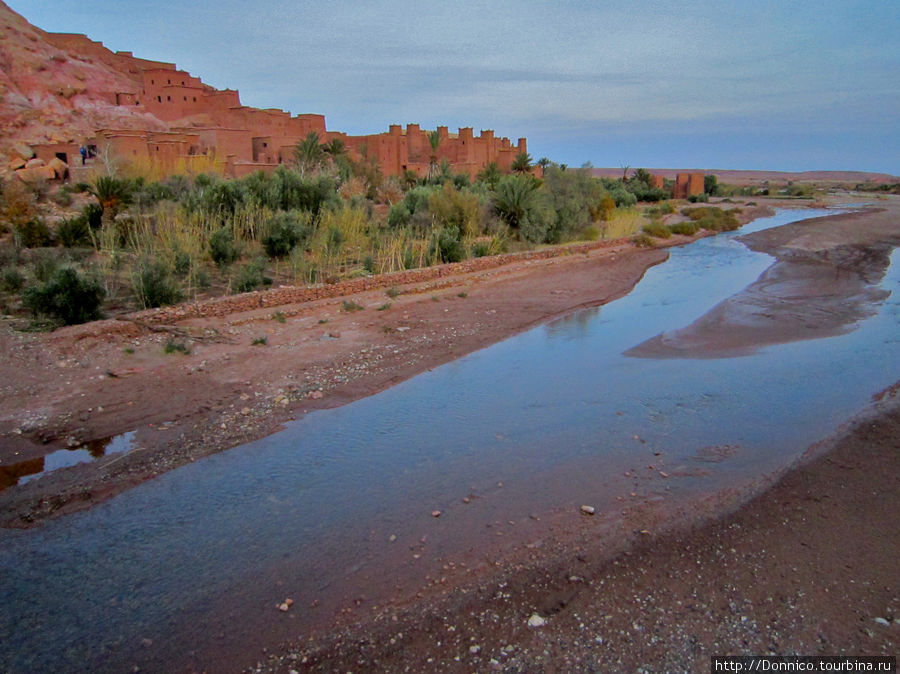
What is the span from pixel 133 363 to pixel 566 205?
19.6 meters

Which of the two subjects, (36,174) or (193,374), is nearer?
(193,374)

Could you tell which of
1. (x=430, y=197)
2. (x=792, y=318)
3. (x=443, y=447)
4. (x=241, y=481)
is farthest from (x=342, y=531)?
(x=430, y=197)

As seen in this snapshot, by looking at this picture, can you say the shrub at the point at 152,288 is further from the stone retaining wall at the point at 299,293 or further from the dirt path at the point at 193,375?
the dirt path at the point at 193,375

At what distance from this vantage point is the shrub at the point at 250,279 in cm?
1281

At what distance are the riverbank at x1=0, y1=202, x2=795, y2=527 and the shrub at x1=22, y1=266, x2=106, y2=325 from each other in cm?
65

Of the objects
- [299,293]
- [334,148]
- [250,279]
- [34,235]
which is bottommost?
[299,293]

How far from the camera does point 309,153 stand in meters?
29.0

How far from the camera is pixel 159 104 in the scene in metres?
35.9

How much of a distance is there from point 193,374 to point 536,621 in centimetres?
619

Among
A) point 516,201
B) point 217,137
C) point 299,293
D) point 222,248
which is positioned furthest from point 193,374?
point 217,137

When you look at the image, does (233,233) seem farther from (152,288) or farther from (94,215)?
(152,288)

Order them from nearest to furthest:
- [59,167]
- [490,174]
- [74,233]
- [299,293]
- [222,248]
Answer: [299,293]
[222,248]
[74,233]
[59,167]
[490,174]

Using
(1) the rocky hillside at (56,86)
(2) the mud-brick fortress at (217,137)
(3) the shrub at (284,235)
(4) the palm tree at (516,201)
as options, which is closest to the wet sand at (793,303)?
(4) the palm tree at (516,201)

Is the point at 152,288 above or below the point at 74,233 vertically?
below
